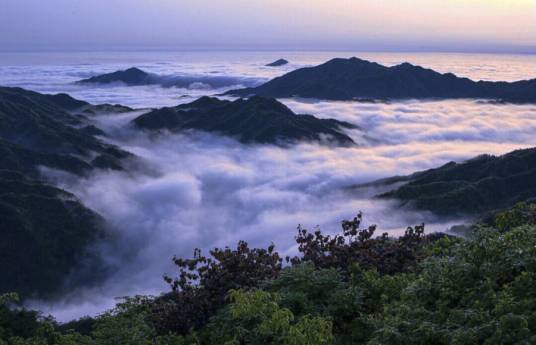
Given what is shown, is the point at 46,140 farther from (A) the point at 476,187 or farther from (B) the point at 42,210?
(A) the point at 476,187

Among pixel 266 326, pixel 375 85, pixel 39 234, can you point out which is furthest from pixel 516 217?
pixel 375 85

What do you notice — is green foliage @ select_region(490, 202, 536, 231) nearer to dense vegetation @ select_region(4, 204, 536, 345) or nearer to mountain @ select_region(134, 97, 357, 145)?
dense vegetation @ select_region(4, 204, 536, 345)

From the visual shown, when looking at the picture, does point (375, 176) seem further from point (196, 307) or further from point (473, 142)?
point (196, 307)

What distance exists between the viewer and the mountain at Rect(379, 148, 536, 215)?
181 ft

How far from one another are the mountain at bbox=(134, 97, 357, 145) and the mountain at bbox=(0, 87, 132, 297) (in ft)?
77.6

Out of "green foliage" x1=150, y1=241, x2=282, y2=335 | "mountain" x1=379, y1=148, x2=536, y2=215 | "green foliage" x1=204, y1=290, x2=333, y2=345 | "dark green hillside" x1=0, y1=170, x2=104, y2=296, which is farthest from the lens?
"mountain" x1=379, y1=148, x2=536, y2=215

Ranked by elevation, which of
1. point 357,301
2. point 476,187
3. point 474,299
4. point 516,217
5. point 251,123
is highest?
point 516,217

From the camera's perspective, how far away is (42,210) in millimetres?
55312

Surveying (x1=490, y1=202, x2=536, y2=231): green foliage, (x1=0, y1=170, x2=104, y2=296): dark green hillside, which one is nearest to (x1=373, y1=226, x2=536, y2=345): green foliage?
(x1=490, y1=202, x2=536, y2=231): green foliage

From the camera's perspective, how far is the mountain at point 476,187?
5522cm

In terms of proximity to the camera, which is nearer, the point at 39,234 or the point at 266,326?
the point at 266,326

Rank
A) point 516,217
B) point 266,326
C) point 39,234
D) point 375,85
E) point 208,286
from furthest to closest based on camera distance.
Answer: point 375,85, point 39,234, point 208,286, point 516,217, point 266,326

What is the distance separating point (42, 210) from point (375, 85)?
136657mm

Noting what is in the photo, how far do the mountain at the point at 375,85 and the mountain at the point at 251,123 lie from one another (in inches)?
2268
